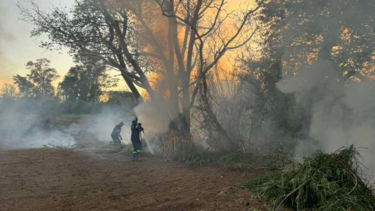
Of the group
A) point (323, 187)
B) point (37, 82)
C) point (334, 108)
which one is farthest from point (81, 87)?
point (323, 187)

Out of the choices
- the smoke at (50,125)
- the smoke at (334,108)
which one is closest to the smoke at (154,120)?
the smoke at (334,108)

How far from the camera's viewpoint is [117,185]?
7.00 meters

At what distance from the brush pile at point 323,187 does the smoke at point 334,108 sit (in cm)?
415

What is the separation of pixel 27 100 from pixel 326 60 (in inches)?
866

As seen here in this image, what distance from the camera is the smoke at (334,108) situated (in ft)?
29.5

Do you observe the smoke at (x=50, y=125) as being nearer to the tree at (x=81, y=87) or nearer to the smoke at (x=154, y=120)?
the smoke at (x=154, y=120)

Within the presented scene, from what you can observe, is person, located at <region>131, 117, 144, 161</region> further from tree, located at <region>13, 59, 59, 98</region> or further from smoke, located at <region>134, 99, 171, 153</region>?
tree, located at <region>13, 59, 59, 98</region>

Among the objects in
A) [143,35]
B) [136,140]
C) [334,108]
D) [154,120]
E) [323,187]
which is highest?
[143,35]

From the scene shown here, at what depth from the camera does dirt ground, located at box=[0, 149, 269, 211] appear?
529 cm

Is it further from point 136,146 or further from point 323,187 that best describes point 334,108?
point 136,146

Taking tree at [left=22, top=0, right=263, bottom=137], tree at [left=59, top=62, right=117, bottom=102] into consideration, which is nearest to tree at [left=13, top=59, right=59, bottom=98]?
tree at [left=59, top=62, right=117, bottom=102]

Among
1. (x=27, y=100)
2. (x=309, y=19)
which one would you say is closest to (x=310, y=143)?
(x=309, y=19)

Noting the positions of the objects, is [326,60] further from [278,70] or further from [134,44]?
[134,44]

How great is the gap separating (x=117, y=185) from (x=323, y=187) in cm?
431
